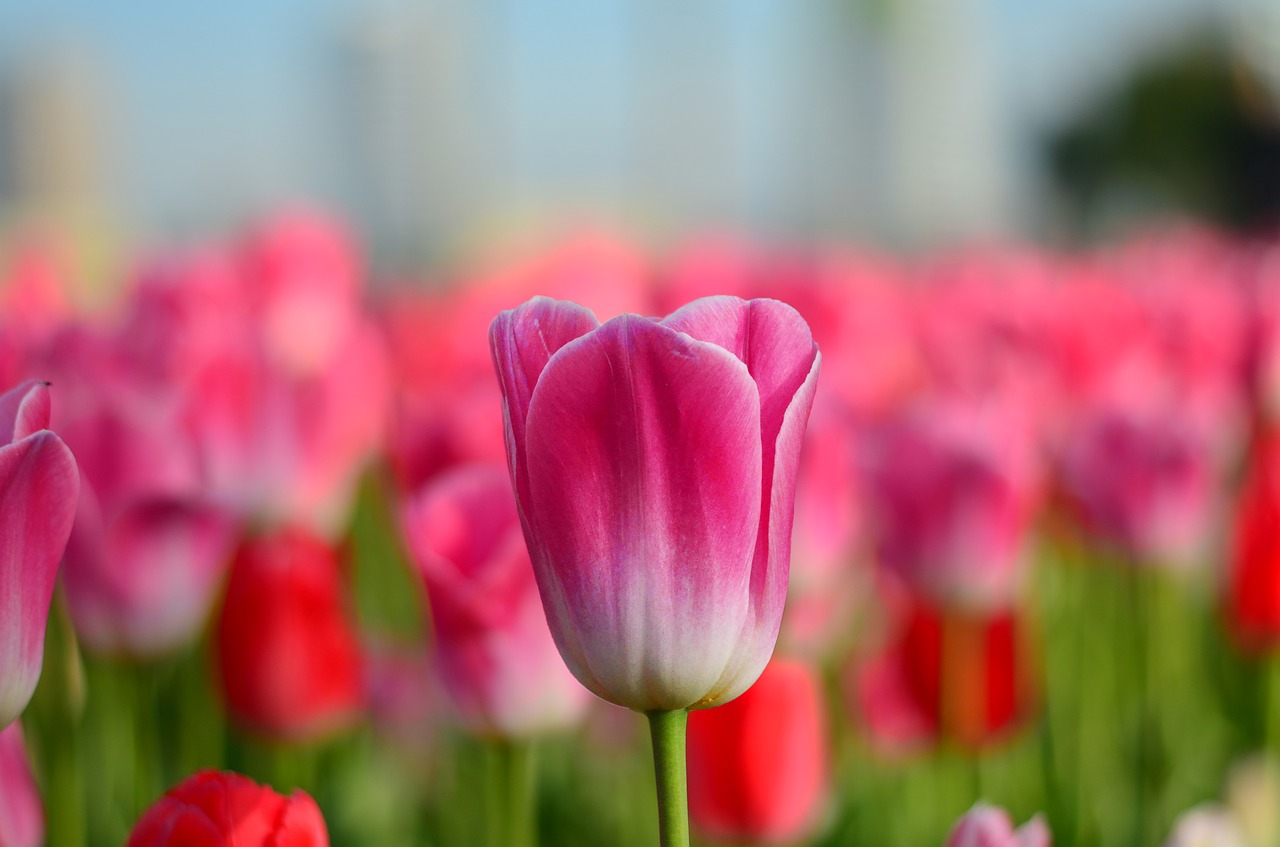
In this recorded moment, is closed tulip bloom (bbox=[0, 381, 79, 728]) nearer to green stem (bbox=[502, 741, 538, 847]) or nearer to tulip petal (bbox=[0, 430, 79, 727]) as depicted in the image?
tulip petal (bbox=[0, 430, 79, 727])

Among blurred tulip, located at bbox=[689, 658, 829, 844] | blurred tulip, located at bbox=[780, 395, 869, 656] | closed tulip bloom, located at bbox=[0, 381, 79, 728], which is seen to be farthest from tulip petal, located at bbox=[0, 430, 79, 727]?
blurred tulip, located at bbox=[780, 395, 869, 656]

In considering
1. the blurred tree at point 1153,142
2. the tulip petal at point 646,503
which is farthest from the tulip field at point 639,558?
the blurred tree at point 1153,142

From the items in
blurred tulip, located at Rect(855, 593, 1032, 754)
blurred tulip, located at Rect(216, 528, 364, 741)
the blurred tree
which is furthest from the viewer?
the blurred tree

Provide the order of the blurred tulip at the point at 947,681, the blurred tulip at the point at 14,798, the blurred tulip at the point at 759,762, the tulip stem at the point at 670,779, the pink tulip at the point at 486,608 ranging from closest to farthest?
the tulip stem at the point at 670,779 → the blurred tulip at the point at 14,798 → the pink tulip at the point at 486,608 → the blurred tulip at the point at 759,762 → the blurred tulip at the point at 947,681

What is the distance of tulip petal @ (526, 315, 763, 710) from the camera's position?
396mm

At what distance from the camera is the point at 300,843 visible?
1.28 feet

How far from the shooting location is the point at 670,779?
15.5 inches

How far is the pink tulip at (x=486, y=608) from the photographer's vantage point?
0.63m

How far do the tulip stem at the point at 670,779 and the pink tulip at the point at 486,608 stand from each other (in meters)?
0.22

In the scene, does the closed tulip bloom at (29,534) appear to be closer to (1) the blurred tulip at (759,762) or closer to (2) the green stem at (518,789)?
(2) the green stem at (518,789)

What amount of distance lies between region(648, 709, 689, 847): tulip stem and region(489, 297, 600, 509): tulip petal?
84 millimetres

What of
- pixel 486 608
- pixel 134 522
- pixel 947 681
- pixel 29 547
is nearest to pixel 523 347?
pixel 29 547

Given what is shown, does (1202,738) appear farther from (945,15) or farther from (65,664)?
(945,15)

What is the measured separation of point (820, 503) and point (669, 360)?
21.9 inches
